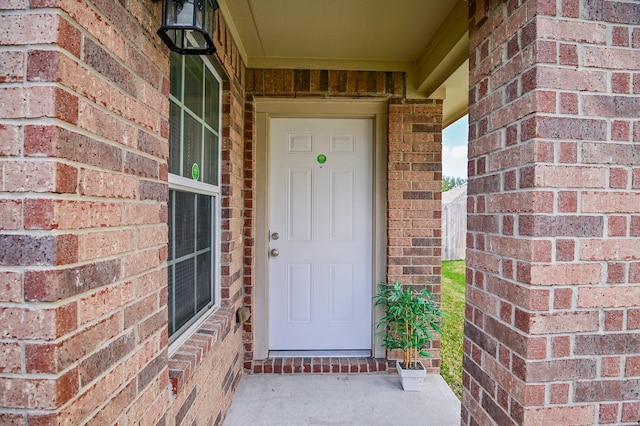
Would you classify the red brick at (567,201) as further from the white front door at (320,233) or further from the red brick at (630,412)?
the white front door at (320,233)

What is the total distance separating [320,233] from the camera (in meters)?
3.05

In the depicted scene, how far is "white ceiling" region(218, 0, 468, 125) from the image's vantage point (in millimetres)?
2119

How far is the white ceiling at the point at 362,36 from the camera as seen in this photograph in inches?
83.4

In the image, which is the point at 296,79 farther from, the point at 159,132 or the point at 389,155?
the point at 159,132

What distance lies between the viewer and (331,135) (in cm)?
304

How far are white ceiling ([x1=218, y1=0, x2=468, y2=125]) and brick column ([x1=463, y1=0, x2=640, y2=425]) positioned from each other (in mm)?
1079

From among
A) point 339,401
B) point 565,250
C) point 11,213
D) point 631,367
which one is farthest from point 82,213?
point 339,401

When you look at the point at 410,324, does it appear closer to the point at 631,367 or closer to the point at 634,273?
the point at 631,367

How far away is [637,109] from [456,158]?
26.8 ft

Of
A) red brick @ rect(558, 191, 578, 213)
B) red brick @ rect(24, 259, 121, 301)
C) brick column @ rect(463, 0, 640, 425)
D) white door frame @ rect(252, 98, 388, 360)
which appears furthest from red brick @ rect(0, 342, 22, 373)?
white door frame @ rect(252, 98, 388, 360)

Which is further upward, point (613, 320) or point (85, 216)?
point (85, 216)

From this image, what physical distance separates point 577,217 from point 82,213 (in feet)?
4.66

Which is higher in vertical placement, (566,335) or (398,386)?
(566,335)

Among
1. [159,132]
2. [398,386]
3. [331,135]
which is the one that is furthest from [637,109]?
[398,386]
